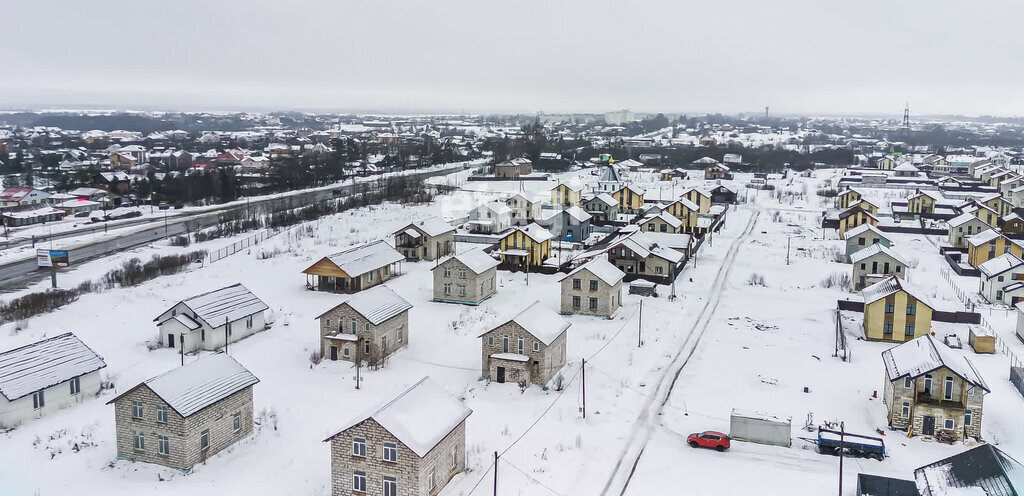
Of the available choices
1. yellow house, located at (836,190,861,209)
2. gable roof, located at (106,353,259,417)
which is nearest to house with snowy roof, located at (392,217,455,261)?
gable roof, located at (106,353,259,417)

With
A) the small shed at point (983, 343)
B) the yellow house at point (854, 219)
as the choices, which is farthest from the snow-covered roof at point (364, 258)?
the yellow house at point (854, 219)

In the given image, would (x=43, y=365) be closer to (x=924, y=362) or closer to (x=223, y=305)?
(x=223, y=305)

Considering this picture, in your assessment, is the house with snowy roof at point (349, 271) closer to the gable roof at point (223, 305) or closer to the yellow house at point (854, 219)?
the gable roof at point (223, 305)

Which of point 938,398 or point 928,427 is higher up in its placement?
point 938,398

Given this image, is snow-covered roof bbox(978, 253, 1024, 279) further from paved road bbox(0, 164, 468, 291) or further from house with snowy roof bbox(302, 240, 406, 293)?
paved road bbox(0, 164, 468, 291)

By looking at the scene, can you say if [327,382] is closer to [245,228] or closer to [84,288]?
[84,288]

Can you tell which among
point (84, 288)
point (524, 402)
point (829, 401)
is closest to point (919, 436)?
point (829, 401)

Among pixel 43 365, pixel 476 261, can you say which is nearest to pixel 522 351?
pixel 476 261
